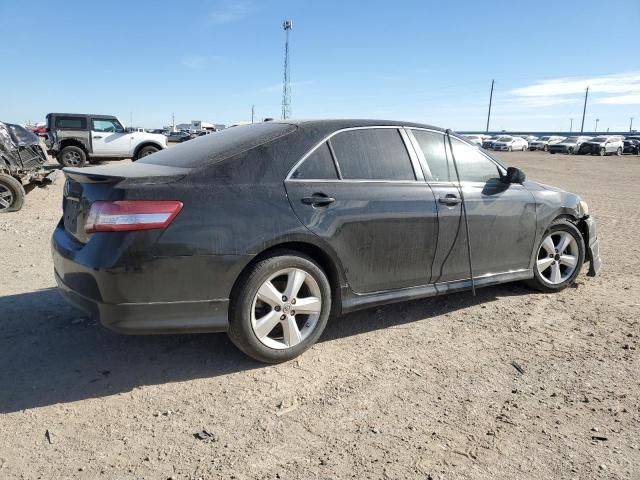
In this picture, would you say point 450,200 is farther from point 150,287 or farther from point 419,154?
point 150,287

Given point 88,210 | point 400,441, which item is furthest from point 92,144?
point 400,441

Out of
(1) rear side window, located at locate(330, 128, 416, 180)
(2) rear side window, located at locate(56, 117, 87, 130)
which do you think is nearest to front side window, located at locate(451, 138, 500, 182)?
(1) rear side window, located at locate(330, 128, 416, 180)

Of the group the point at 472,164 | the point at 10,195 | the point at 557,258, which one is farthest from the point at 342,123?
the point at 10,195

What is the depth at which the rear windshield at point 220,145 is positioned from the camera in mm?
3328

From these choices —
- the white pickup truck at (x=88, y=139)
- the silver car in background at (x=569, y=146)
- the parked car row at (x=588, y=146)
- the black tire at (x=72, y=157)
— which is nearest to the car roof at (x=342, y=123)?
the white pickup truck at (x=88, y=139)

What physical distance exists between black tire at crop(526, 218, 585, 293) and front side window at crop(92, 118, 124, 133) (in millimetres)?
16700

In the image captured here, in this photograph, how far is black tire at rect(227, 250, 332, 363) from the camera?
316 cm

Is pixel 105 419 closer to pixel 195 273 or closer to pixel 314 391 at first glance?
pixel 195 273

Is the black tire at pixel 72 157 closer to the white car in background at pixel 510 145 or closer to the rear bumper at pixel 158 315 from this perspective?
the rear bumper at pixel 158 315

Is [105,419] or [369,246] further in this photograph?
[369,246]

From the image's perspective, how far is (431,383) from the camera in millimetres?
3197

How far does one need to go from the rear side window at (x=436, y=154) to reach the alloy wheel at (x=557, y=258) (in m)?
1.38

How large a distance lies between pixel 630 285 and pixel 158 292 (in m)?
4.66

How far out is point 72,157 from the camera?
17.9 m
